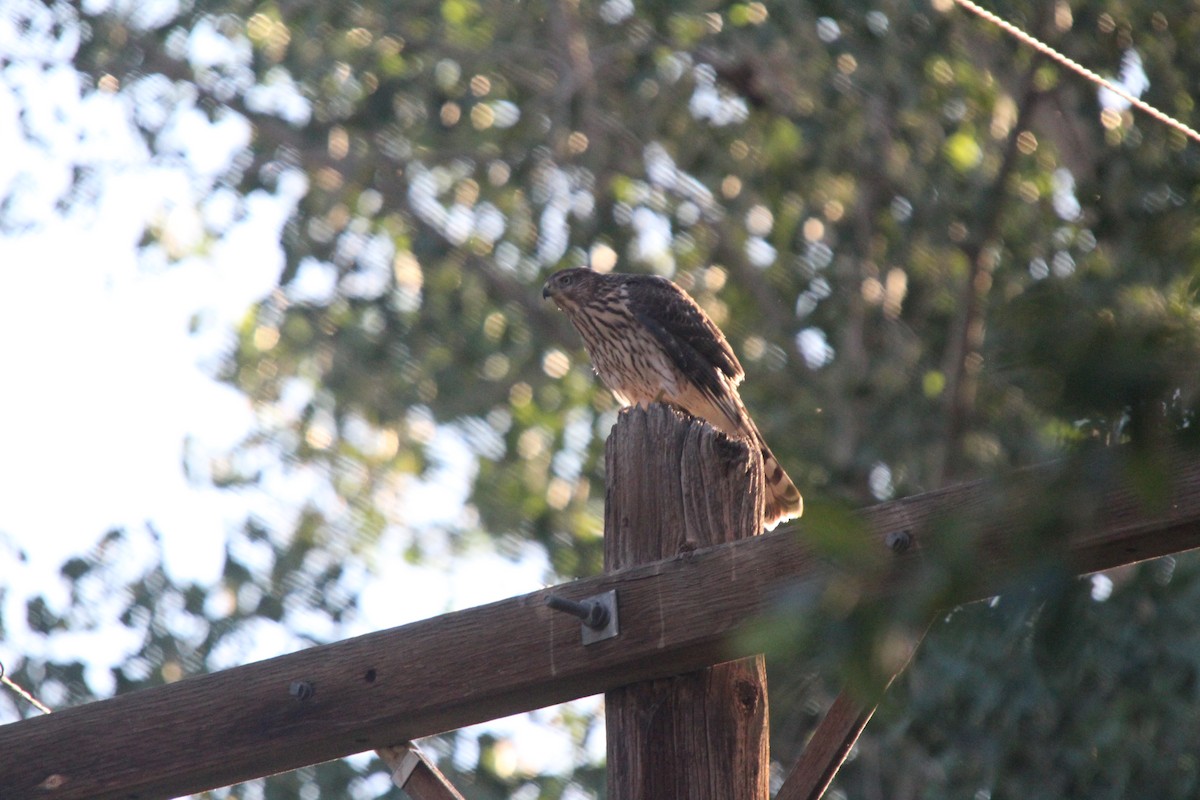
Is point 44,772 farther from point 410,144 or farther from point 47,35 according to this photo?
point 47,35

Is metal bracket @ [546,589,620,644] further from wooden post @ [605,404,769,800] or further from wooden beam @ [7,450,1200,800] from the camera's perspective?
wooden post @ [605,404,769,800]

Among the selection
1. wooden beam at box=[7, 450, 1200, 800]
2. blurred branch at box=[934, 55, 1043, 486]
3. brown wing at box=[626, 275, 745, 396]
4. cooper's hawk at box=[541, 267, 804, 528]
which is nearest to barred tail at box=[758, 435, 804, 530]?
cooper's hawk at box=[541, 267, 804, 528]

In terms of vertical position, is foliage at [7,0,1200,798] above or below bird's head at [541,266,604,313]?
above

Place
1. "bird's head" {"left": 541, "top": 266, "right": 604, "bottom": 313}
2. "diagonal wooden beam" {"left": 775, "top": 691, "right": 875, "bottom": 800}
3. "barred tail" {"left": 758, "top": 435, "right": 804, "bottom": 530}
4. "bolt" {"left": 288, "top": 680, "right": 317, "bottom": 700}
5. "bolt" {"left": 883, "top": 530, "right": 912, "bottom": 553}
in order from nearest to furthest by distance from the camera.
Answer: "bolt" {"left": 883, "top": 530, "right": 912, "bottom": 553}
"diagonal wooden beam" {"left": 775, "top": 691, "right": 875, "bottom": 800}
"bolt" {"left": 288, "top": 680, "right": 317, "bottom": 700}
"barred tail" {"left": 758, "top": 435, "right": 804, "bottom": 530}
"bird's head" {"left": 541, "top": 266, "right": 604, "bottom": 313}

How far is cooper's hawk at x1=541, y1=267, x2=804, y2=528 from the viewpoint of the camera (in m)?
5.87

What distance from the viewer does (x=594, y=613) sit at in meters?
2.94

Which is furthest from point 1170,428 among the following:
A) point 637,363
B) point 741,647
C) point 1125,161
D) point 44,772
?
point 1125,161

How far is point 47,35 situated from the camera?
35.9 ft

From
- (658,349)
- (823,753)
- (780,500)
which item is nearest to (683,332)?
(658,349)

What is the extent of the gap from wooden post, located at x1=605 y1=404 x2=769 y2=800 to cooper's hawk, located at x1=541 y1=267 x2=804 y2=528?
2441mm

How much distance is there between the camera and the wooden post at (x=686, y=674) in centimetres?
286

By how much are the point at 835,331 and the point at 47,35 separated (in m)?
5.38

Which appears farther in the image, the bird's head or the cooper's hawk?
the bird's head

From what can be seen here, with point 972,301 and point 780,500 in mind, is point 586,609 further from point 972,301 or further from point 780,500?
point 972,301
